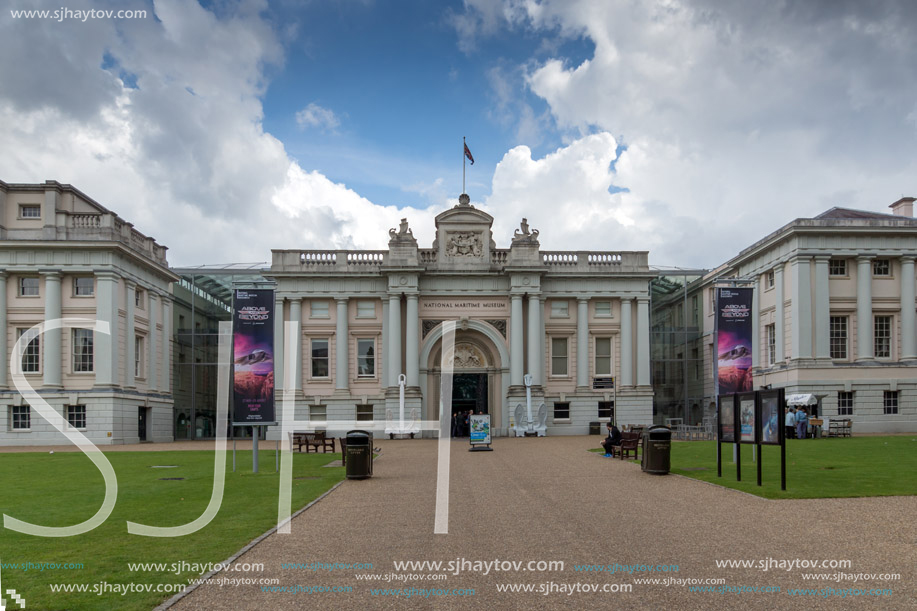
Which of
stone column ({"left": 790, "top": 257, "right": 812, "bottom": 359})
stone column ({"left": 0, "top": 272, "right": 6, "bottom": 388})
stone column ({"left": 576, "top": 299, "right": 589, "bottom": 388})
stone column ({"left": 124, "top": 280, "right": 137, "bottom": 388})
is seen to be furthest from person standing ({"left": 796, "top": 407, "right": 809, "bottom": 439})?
stone column ({"left": 0, "top": 272, "right": 6, "bottom": 388})

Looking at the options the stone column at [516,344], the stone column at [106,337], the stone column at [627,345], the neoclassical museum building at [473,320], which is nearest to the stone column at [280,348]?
the neoclassical museum building at [473,320]

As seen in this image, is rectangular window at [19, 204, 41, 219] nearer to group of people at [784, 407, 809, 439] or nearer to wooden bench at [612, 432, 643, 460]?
wooden bench at [612, 432, 643, 460]

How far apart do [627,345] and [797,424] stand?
1469 centimetres

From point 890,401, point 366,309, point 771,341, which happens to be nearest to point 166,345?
point 366,309

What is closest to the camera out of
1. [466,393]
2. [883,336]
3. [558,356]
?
[883,336]

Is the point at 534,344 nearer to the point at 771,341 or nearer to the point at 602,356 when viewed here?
the point at 602,356

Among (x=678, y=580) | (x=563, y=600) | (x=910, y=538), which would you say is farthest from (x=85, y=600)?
(x=910, y=538)

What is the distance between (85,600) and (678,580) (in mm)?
6624

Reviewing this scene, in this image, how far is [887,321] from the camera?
46312 millimetres

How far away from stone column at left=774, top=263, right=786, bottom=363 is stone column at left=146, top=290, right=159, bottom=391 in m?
37.8

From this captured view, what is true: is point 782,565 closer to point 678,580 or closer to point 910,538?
point 678,580

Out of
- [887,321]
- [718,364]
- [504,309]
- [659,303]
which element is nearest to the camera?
[718,364]

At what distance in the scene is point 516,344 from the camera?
163ft

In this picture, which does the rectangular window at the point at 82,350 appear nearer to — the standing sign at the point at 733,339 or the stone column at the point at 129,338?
the stone column at the point at 129,338
